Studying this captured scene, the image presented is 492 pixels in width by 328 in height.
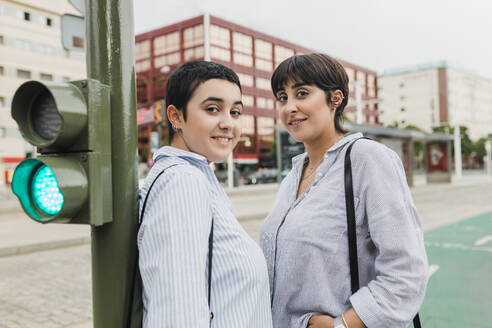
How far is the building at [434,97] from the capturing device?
3767 inches

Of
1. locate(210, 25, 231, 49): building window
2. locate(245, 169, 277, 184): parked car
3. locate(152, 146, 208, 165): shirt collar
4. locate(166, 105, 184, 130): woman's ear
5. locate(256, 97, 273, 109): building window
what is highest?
locate(210, 25, 231, 49): building window

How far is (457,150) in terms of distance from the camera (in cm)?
4034

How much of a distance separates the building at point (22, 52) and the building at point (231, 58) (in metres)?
14.8

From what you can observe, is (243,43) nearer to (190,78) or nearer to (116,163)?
(190,78)

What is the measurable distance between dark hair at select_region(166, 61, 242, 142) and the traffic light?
0.27 metres

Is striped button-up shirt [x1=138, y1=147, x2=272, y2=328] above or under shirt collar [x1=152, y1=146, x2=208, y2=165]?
under

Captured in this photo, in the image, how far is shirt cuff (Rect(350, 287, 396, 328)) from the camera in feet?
4.64

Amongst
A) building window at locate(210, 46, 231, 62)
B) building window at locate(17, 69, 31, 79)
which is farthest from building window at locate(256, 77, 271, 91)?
building window at locate(17, 69, 31, 79)

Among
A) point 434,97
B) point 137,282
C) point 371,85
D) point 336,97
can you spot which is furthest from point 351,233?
point 434,97

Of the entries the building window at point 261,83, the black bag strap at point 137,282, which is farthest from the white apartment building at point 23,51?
the black bag strap at point 137,282

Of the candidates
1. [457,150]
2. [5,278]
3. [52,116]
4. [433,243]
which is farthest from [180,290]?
[457,150]

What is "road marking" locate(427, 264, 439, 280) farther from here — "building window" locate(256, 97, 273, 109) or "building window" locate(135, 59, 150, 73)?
"building window" locate(135, 59, 150, 73)

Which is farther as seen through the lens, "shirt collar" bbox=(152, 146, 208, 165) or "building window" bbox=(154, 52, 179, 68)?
"building window" bbox=(154, 52, 179, 68)

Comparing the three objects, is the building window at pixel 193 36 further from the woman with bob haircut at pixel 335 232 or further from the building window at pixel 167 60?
the woman with bob haircut at pixel 335 232
